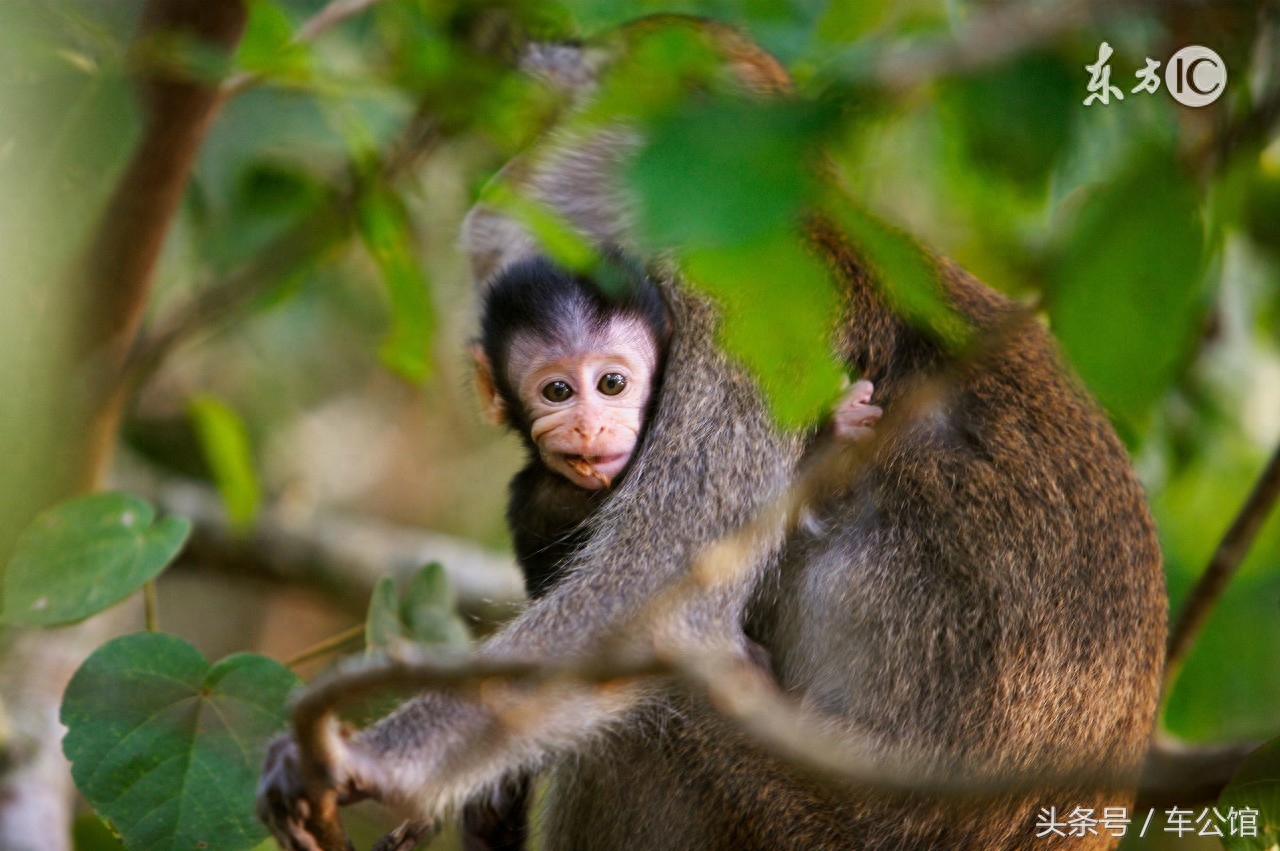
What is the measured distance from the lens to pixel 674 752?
250cm

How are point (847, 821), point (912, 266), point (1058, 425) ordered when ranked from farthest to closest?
1. point (1058, 425)
2. point (847, 821)
3. point (912, 266)

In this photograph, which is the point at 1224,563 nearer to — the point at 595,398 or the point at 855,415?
the point at 855,415

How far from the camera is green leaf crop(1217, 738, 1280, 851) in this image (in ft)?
6.88

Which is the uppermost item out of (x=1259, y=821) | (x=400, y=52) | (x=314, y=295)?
(x=400, y=52)

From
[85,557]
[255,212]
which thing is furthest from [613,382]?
[255,212]

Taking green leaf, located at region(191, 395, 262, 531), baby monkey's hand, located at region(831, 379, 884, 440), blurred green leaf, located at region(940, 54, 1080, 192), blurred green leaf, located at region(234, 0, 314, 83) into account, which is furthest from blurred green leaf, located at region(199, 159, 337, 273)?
blurred green leaf, located at region(940, 54, 1080, 192)

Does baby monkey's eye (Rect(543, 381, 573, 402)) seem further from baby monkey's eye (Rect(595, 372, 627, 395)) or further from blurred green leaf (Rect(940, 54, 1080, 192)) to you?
blurred green leaf (Rect(940, 54, 1080, 192))

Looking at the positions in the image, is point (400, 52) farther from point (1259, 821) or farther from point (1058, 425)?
point (1259, 821)

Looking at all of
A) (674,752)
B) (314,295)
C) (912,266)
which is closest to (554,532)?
(674,752)

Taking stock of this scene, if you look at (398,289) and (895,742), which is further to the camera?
(398,289)

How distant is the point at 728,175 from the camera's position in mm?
1188

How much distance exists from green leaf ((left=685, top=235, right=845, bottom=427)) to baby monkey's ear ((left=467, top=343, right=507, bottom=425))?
1.51 metres

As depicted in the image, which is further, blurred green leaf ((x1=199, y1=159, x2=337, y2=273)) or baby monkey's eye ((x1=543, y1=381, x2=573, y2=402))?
blurred green leaf ((x1=199, y1=159, x2=337, y2=273))

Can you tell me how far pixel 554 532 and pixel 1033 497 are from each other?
112cm
